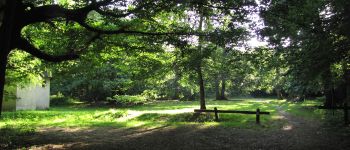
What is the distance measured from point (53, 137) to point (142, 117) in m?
11.2

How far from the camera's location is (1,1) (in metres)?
11.5

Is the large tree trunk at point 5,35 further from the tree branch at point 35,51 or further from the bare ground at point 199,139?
the bare ground at point 199,139

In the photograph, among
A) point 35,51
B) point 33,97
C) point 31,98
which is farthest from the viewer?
point 33,97

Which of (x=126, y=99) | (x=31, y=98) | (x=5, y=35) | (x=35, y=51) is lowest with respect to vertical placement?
(x=126, y=99)

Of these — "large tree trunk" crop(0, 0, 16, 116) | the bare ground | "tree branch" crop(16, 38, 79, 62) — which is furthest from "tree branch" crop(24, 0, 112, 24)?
the bare ground

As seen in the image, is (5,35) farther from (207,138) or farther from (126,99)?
(126,99)

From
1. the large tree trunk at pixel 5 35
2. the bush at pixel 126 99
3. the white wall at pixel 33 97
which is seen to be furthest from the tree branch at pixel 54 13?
the bush at pixel 126 99

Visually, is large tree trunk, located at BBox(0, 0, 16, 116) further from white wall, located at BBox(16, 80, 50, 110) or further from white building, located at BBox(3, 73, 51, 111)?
white wall, located at BBox(16, 80, 50, 110)

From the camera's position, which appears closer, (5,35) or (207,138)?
(5,35)

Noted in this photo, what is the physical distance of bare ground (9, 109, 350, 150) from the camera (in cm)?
1312

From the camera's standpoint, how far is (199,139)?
14.7 metres

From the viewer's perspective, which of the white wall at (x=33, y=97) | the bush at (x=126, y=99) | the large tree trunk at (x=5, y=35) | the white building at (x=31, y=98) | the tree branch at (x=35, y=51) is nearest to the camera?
the large tree trunk at (x=5, y=35)

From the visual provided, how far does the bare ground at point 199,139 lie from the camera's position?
43.0 ft

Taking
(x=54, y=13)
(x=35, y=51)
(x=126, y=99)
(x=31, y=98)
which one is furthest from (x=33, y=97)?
(x=54, y=13)
